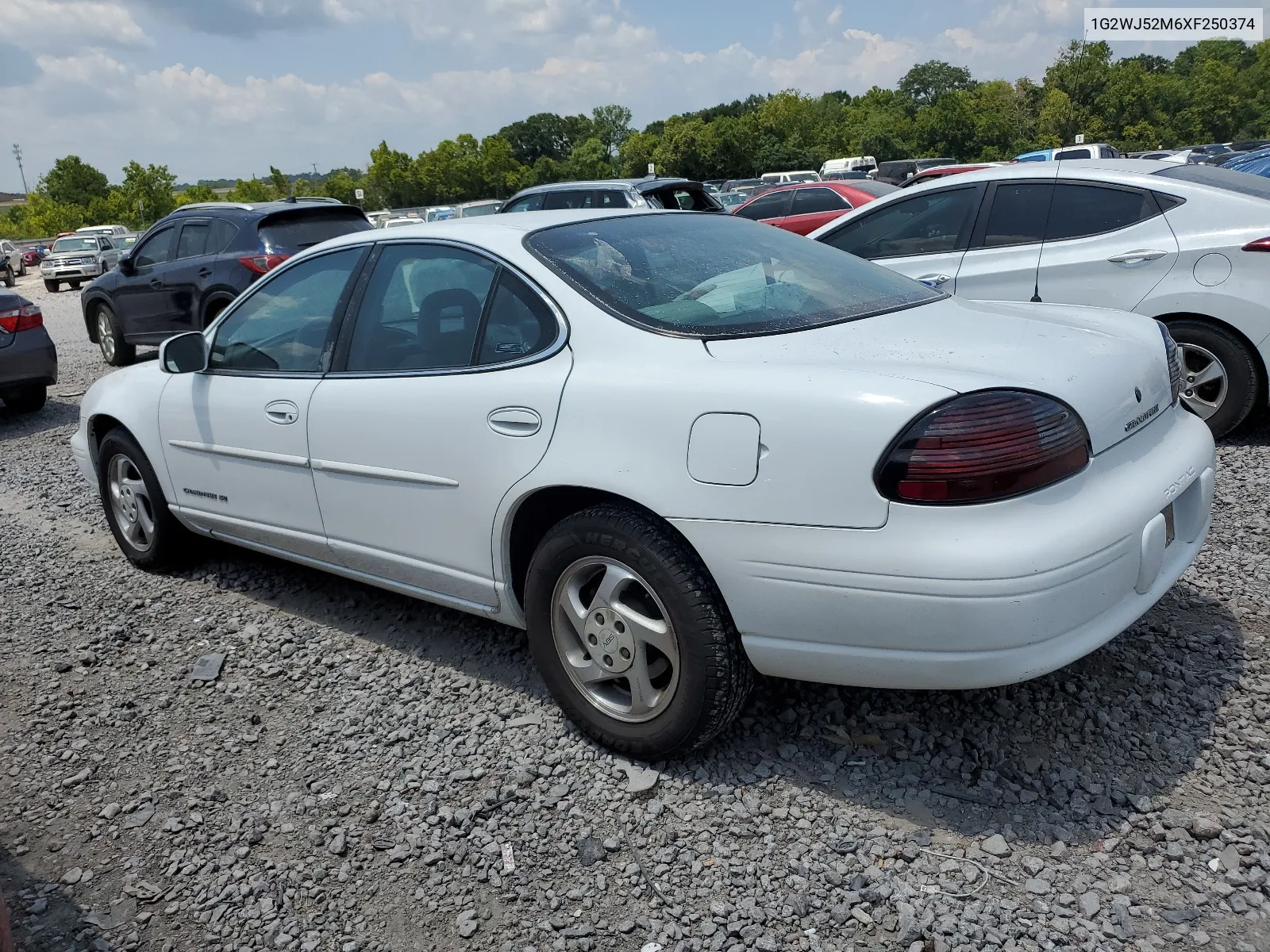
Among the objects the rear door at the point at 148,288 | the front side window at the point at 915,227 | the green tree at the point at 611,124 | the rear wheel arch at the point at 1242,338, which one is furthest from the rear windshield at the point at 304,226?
the green tree at the point at 611,124

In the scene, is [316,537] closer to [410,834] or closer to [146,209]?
[410,834]

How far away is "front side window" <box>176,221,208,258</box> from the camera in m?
10.6

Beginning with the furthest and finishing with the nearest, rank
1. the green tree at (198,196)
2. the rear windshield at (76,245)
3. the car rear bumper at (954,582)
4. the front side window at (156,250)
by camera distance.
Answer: the green tree at (198,196) → the rear windshield at (76,245) → the front side window at (156,250) → the car rear bumper at (954,582)

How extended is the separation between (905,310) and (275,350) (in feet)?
8.00

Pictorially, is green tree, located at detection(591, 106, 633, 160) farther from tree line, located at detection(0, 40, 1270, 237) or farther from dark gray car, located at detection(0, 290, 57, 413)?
dark gray car, located at detection(0, 290, 57, 413)

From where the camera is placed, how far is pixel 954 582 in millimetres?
2340

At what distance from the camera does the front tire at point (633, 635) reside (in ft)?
8.87

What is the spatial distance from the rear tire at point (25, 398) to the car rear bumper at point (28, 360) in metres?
0.14

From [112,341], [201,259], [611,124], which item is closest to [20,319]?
[201,259]

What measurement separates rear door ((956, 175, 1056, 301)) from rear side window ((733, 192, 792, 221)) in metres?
9.83

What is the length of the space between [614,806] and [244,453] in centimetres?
216

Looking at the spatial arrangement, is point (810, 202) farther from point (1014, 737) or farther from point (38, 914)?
point (38, 914)

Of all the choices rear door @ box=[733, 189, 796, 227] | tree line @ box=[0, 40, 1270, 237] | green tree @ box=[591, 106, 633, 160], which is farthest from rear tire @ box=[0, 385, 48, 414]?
green tree @ box=[591, 106, 633, 160]

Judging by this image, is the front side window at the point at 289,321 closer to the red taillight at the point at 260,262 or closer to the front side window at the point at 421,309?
the front side window at the point at 421,309
